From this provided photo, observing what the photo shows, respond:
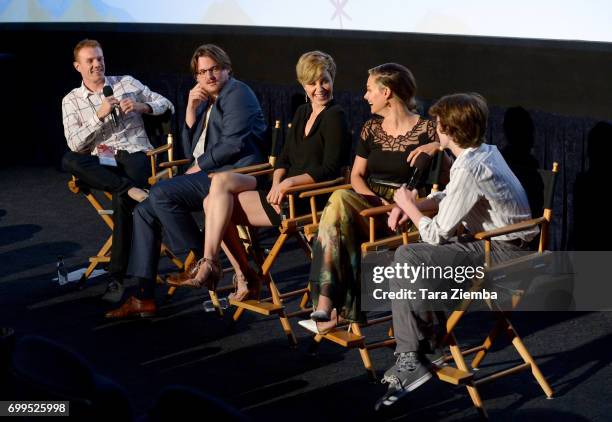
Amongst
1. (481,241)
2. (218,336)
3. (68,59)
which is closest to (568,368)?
(481,241)

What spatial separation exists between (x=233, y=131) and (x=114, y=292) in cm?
101

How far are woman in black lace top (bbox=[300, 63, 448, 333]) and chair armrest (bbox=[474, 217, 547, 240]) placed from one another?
58cm

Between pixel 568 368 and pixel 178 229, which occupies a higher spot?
pixel 178 229

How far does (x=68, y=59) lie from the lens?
8688 millimetres

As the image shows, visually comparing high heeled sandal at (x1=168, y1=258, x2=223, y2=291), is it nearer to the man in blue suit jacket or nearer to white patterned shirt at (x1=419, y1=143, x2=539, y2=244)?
the man in blue suit jacket

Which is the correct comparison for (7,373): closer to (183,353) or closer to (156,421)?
(156,421)

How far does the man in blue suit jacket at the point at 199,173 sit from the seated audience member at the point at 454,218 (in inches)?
48.3

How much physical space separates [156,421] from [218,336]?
8.97 feet

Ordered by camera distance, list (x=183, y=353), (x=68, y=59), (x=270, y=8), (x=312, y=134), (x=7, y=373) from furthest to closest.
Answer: (x=68, y=59) → (x=270, y=8) → (x=312, y=134) → (x=183, y=353) → (x=7, y=373)

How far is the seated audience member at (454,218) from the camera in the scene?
11.6ft

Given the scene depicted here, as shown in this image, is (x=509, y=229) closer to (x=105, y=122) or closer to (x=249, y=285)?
(x=249, y=285)

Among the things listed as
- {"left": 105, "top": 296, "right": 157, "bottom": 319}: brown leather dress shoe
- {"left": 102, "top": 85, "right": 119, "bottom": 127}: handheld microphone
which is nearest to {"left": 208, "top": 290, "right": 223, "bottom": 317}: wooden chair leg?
{"left": 105, "top": 296, "right": 157, "bottom": 319}: brown leather dress shoe

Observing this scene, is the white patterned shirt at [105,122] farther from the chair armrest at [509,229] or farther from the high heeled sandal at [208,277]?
the chair armrest at [509,229]

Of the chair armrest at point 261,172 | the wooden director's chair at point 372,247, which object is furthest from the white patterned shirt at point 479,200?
the chair armrest at point 261,172
